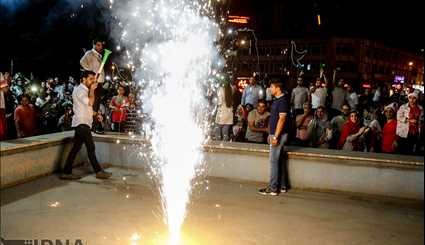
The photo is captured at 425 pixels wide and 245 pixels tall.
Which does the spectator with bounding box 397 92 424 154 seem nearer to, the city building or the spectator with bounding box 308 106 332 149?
the spectator with bounding box 308 106 332 149

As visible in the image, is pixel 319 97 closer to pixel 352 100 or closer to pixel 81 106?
pixel 352 100

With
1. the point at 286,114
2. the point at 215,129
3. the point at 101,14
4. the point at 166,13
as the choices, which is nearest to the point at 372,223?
the point at 286,114

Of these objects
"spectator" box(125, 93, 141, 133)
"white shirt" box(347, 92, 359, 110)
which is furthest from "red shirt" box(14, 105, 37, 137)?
"white shirt" box(347, 92, 359, 110)

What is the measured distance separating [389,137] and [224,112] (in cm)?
380

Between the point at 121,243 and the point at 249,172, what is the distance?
3.56m

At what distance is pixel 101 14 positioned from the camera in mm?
25172

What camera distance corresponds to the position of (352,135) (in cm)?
1009

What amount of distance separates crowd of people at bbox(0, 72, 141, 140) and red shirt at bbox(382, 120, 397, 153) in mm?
5678

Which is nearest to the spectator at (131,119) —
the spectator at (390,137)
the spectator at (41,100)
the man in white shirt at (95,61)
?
the man in white shirt at (95,61)

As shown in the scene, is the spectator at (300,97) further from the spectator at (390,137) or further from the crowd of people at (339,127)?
the spectator at (390,137)

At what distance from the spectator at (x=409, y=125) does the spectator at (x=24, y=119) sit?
854 cm

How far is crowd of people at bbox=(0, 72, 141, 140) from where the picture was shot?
12328mm

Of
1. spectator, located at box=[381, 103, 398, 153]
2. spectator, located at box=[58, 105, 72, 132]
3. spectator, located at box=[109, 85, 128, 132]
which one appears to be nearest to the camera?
spectator, located at box=[381, 103, 398, 153]

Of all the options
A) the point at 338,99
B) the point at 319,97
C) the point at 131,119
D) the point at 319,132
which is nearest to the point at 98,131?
the point at 131,119
